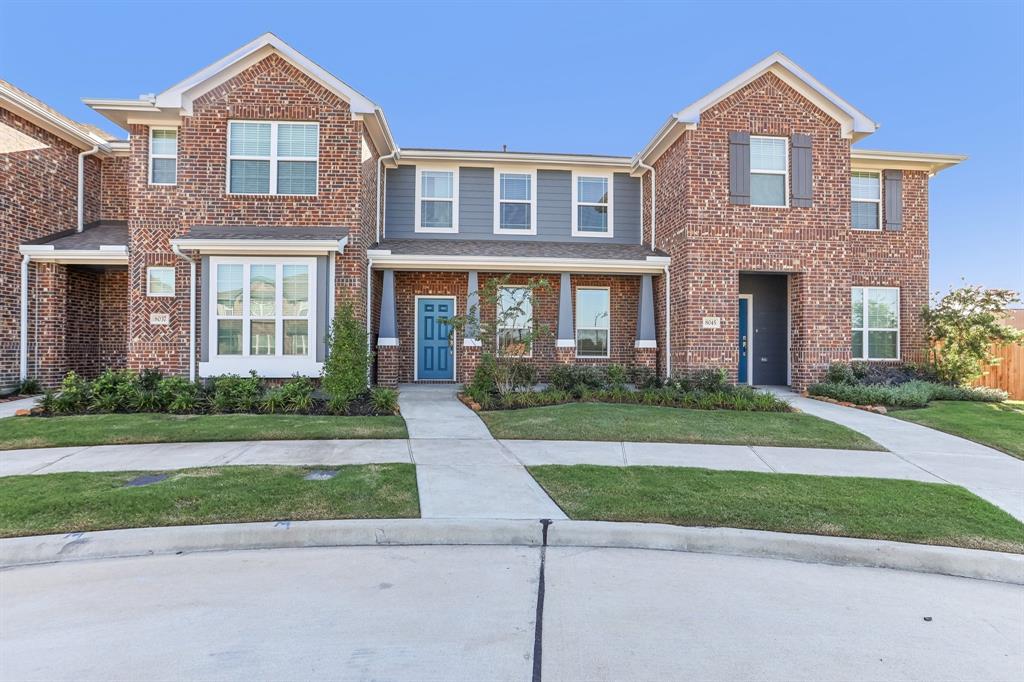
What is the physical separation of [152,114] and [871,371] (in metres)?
17.0

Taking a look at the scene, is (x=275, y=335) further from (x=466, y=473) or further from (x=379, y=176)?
(x=466, y=473)

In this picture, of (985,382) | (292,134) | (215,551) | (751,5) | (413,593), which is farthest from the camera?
(751,5)

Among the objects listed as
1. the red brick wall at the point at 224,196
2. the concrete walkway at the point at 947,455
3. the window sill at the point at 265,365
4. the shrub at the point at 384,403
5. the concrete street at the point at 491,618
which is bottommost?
the concrete street at the point at 491,618

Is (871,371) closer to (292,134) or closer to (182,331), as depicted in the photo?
(292,134)

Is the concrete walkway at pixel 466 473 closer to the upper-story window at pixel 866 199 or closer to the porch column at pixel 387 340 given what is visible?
the porch column at pixel 387 340

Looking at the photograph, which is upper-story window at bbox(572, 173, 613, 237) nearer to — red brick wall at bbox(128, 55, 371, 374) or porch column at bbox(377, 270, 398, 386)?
porch column at bbox(377, 270, 398, 386)

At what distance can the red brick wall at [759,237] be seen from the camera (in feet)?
40.1

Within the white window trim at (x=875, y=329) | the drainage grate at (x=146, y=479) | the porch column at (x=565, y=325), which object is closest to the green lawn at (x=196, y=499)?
the drainage grate at (x=146, y=479)

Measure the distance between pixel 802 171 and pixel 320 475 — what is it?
39.6ft

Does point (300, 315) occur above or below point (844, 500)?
above

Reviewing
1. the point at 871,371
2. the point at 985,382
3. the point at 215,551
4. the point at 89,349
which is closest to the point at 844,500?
the point at 215,551

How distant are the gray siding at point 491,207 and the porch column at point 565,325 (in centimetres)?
179

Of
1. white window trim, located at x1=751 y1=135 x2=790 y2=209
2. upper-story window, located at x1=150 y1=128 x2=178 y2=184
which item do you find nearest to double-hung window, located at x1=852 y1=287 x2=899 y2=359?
white window trim, located at x1=751 y1=135 x2=790 y2=209

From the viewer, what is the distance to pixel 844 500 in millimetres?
5121
